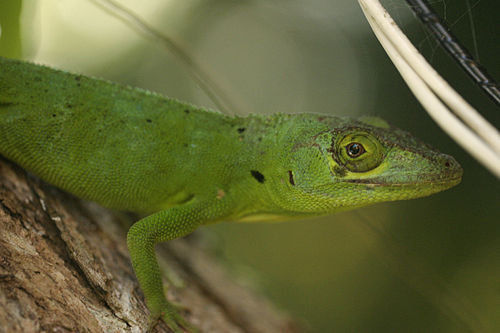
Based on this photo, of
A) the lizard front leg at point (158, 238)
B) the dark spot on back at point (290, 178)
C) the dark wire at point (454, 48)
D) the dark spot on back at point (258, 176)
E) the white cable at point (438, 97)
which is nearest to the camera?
the white cable at point (438, 97)

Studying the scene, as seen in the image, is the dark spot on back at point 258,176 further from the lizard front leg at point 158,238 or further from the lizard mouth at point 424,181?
the lizard mouth at point 424,181

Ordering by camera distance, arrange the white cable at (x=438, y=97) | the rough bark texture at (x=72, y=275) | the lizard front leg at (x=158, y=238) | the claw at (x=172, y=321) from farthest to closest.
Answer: the lizard front leg at (x=158, y=238), the claw at (x=172, y=321), the rough bark texture at (x=72, y=275), the white cable at (x=438, y=97)

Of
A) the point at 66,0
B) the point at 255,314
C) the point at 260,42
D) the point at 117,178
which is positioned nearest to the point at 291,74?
the point at 260,42

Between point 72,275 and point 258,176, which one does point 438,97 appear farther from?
point 72,275

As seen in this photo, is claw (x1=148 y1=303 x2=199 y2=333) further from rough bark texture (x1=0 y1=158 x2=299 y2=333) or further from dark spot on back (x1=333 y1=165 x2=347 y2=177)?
dark spot on back (x1=333 y1=165 x2=347 y2=177)

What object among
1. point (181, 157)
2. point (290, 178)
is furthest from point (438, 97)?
point (181, 157)

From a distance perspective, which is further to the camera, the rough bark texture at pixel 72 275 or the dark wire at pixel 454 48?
the rough bark texture at pixel 72 275

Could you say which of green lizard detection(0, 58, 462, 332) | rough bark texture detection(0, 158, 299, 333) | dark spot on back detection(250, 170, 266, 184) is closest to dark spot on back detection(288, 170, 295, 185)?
green lizard detection(0, 58, 462, 332)

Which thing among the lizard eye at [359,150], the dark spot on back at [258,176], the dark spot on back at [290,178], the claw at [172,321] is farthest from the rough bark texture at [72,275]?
the lizard eye at [359,150]
